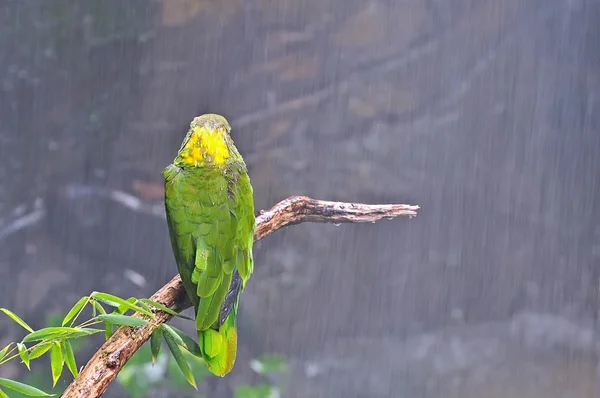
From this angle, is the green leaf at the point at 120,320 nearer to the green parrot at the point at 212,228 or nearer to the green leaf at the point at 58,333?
the green leaf at the point at 58,333

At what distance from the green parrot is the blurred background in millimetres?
887

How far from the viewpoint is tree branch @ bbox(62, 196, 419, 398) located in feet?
3.19

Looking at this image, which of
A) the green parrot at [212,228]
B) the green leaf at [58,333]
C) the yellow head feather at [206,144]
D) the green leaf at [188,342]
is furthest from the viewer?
the yellow head feather at [206,144]

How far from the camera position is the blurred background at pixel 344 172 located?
86.0 inches

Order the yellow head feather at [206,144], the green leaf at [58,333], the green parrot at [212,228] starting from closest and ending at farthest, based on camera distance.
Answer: the green leaf at [58,333]
the green parrot at [212,228]
the yellow head feather at [206,144]

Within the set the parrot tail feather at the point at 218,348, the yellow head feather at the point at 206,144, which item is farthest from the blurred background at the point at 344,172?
the parrot tail feather at the point at 218,348

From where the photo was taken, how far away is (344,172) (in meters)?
2.26

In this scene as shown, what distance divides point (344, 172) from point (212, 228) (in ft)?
3.48

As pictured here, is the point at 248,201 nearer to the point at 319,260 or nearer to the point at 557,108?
the point at 319,260

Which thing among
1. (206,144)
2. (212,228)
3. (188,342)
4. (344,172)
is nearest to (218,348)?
(188,342)

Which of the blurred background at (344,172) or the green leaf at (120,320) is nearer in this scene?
the green leaf at (120,320)

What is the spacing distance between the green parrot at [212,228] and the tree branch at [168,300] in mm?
58

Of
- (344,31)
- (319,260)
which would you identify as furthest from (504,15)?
(319,260)

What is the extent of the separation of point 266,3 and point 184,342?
4.83 ft
